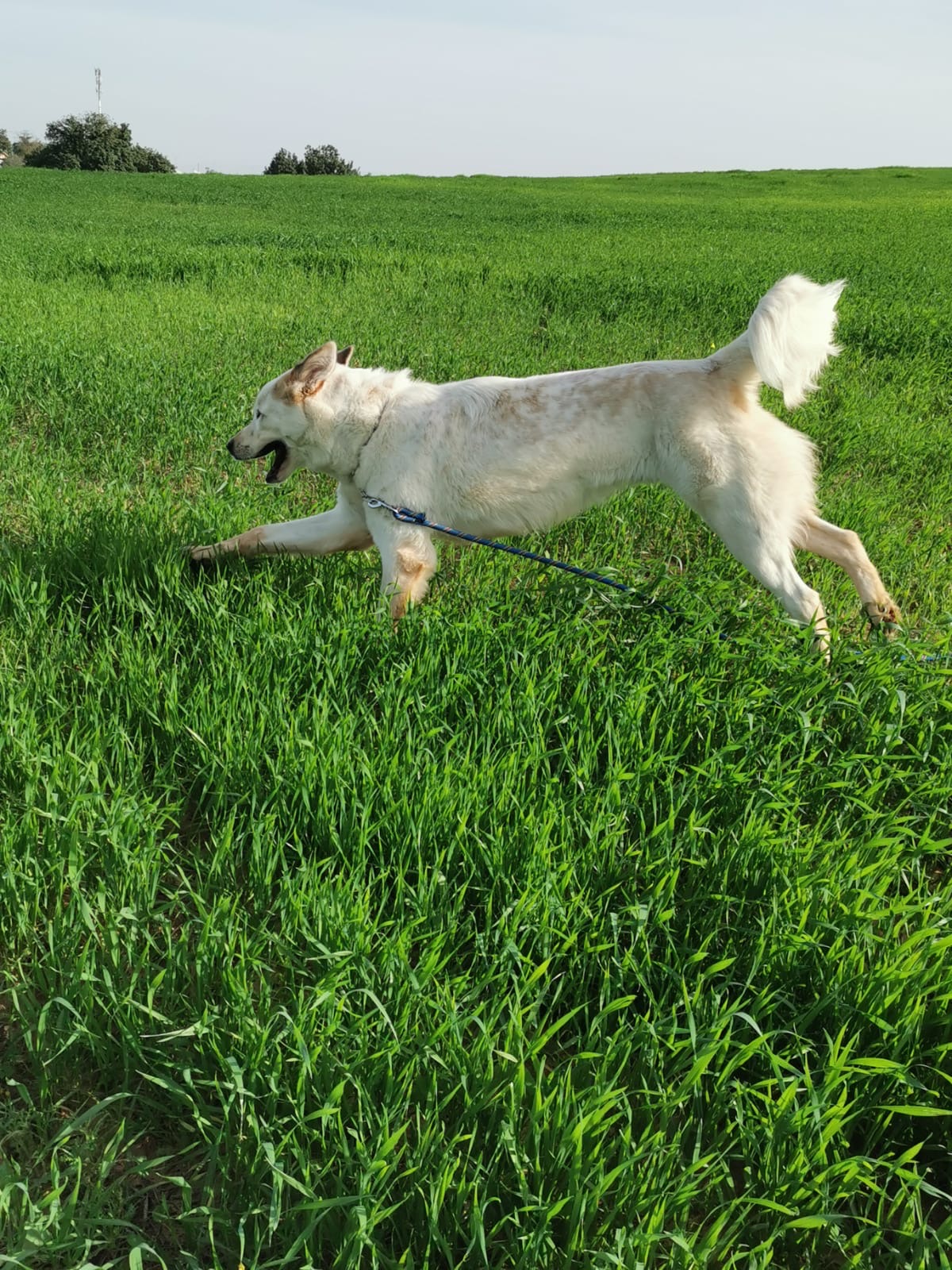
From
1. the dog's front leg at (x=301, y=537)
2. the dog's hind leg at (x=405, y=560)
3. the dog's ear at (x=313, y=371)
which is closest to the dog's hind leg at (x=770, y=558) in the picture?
the dog's hind leg at (x=405, y=560)

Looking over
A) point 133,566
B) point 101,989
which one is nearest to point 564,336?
point 133,566

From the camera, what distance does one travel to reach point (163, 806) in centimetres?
264

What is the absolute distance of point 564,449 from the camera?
370cm

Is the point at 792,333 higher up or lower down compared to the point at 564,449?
higher up

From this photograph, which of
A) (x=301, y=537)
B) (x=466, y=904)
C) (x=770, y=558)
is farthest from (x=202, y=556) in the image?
(x=770, y=558)

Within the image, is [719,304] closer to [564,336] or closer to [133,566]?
[564,336]

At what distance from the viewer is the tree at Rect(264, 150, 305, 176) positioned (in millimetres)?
72688

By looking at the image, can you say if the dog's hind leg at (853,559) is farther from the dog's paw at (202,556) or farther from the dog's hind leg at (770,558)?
the dog's paw at (202,556)

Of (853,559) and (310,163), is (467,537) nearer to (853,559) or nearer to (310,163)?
(853,559)

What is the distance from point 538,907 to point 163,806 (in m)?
1.22

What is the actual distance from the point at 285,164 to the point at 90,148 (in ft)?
52.5

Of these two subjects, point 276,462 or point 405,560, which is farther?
point 276,462

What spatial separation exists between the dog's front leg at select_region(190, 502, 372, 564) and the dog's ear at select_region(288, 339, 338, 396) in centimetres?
53

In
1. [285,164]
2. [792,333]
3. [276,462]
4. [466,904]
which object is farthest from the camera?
[285,164]
